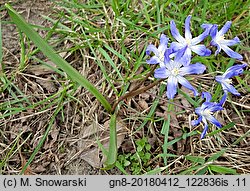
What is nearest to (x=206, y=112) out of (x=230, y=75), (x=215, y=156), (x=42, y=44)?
(x=230, y=75)

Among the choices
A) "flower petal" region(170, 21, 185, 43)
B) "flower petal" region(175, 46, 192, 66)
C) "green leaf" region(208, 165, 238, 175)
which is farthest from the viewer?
"green leaf" region(208, 165, 238, 175)

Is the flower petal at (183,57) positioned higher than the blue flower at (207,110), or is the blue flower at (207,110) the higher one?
the flower petal at (183,57)

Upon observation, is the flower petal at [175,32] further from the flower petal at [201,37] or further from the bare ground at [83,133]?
the bare ground at [83,133]

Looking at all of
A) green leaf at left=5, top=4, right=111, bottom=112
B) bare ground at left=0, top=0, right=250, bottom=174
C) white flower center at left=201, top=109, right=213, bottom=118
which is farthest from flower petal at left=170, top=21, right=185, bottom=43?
bare ground at left=0, top=0, right=250, bottom=174

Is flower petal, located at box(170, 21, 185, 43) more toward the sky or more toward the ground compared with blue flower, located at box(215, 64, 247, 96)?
more toward the sky

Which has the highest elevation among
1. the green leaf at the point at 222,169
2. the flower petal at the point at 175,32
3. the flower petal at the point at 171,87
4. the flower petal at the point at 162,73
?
the flower petal at the point at 175,32

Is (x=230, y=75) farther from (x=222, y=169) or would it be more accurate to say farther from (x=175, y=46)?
(x=222, y=169)

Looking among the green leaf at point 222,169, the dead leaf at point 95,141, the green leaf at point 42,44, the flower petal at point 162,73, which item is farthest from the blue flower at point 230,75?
the dead leaf at point 95,141

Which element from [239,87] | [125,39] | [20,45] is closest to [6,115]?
[20,45]

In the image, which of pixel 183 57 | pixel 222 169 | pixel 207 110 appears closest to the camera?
pixel 183 57

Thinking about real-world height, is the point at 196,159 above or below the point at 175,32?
below

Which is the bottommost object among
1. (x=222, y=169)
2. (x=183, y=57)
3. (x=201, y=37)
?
(x=222, y=169)

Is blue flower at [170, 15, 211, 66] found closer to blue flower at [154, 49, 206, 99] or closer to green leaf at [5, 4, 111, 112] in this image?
blue flower at [154, 49, 206, 99]
